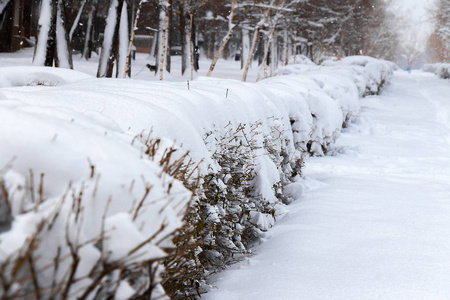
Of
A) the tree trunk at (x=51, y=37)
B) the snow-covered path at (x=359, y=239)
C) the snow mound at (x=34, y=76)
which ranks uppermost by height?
the tree trunk at (x=51, y=37)

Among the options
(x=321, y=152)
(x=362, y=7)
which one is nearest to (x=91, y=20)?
(x=362, y=7)

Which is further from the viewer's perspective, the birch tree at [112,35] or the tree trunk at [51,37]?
the birch tree at [112,35]

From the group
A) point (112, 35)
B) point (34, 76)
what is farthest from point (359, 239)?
point (112, 35)

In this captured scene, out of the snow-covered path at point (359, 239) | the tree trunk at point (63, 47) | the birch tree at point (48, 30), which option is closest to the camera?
the snow-covered path at point (359, 239)

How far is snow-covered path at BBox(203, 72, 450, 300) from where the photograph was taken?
3650mm

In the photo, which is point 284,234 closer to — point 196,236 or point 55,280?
point 196,236

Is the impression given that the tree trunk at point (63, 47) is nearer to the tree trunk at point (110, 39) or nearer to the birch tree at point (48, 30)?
the birch tree at point (48, 30)

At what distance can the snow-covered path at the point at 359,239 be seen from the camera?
12.0ft

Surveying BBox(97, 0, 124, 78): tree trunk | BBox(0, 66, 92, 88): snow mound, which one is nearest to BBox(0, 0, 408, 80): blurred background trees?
BBox(97, 0, 124, 78): tree trunk

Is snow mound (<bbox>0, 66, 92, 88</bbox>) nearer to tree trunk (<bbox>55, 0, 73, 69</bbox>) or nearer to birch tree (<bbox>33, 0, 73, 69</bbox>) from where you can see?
birch tree (<bbox>33, 0, 73, 69</bbox>)

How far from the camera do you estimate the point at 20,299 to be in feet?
4.30

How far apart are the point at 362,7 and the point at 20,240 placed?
32.2m

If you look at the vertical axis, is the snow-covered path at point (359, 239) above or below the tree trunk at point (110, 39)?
below

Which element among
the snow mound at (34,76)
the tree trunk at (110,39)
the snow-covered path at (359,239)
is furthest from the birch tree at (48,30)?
the snow-covered path at (359,239)
